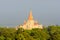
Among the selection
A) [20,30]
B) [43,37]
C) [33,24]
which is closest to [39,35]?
[43,37]

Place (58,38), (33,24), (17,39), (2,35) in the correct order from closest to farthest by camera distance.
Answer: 1. (17,39)
2. (2,35)
3. (58,38)
4. (33,24)

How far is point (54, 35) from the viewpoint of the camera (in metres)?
61.3

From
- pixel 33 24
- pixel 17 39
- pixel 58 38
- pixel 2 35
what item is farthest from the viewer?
pixel 33 24

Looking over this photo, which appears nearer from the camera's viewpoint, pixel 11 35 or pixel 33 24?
pixel 11 35

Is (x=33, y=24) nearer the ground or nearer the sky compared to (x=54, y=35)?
nearer the sky

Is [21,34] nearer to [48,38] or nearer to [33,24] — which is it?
[48,38]

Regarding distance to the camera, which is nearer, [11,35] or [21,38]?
[21,38]

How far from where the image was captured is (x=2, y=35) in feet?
173

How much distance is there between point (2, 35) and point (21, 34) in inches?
124

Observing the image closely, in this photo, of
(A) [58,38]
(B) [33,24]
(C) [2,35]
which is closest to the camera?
(C) [2,35]

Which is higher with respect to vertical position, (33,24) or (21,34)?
(33,24)

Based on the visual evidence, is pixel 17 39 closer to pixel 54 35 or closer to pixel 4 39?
pixel 4 39

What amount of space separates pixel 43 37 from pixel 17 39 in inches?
485

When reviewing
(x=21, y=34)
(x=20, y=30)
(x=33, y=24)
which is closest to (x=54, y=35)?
(x=20, y=30)
